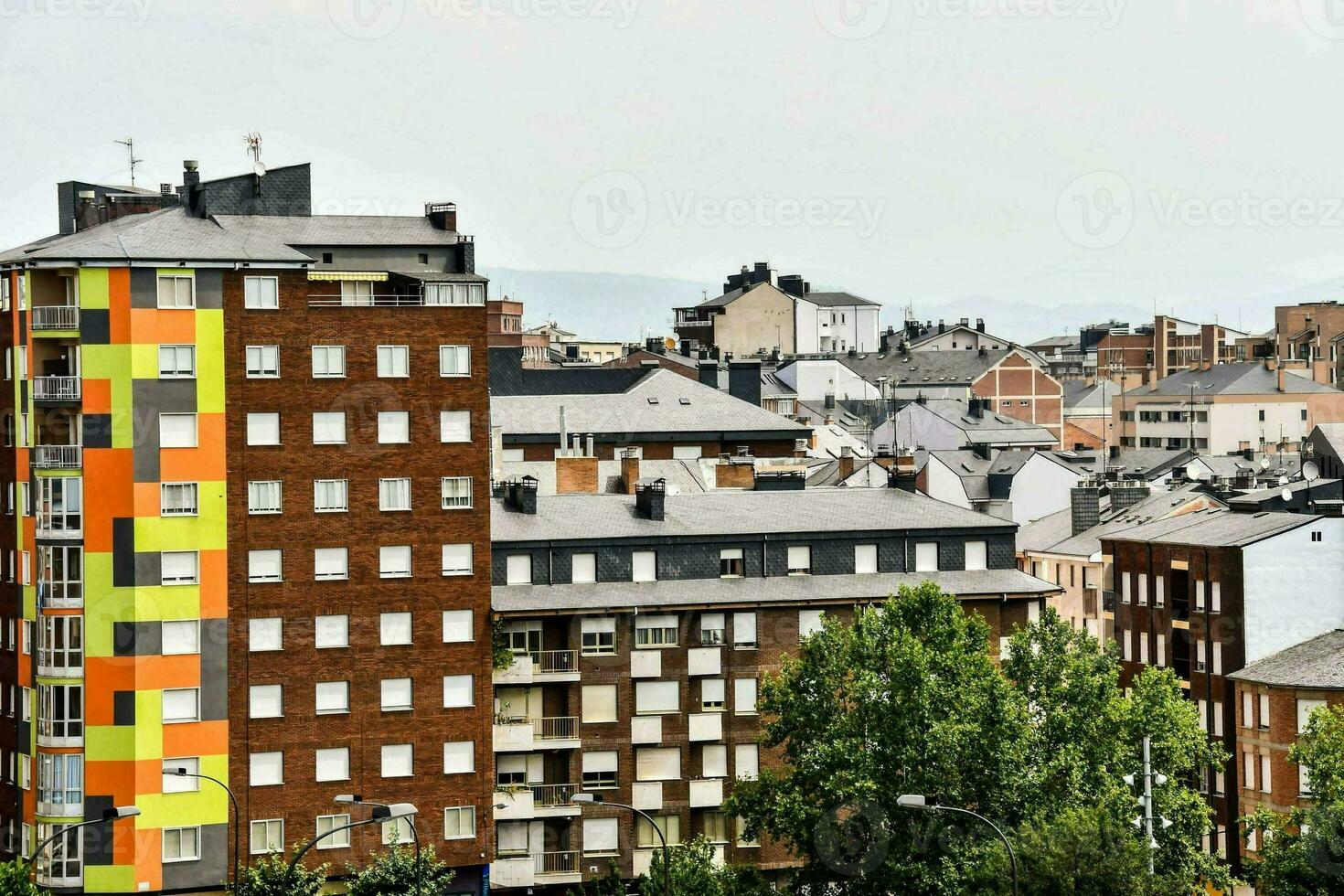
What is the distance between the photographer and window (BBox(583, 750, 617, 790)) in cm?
8781

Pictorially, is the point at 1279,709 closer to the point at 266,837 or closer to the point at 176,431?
the point at 266,837

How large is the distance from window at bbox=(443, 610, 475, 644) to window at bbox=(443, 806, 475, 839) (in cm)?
576

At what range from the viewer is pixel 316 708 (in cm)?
8350

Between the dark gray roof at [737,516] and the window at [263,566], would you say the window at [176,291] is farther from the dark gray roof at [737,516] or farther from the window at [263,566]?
the dark gray roof at [737,516]

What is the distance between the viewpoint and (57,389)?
82.9 m

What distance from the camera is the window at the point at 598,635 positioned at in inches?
3472

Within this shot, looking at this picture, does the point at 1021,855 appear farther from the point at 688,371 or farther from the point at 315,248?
the point at 688,371

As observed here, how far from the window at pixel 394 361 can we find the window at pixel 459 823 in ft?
49.3

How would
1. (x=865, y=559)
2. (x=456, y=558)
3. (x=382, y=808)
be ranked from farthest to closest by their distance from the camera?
(x=865, y=559), (x=456, y=558), (x=382, y=808)

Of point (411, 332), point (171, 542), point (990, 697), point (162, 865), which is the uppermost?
point (411, 332)

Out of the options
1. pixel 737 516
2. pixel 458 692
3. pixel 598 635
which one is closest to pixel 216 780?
pixel 458 692

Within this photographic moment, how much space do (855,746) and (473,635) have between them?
46.4 ft

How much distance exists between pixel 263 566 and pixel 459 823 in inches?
435

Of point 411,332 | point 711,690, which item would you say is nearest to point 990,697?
point 711,690
